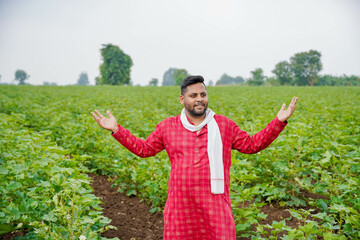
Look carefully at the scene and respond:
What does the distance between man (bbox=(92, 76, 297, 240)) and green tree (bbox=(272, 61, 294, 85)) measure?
6902 cm

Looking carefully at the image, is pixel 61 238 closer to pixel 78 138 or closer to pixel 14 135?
pixel 14 135

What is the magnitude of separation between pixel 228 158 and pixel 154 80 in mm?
95499

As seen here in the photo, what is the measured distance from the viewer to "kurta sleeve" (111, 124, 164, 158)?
87.7 inches

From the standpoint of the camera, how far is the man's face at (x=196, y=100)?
6.95 ft

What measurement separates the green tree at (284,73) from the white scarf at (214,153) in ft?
227

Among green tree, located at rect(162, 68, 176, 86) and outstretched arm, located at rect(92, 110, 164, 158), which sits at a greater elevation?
green tree, located at rect(162, 68, 176, 86)

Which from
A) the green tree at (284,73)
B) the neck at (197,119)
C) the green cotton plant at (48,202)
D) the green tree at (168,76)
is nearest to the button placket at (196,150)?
the neck at (197,119)

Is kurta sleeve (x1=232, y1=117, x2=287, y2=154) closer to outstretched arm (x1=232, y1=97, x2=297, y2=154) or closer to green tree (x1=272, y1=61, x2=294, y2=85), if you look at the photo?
outstretched arm (x1=232, y1=97, x2=297, y2=154)

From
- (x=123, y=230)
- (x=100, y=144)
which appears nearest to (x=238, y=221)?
(x=123, y=230)

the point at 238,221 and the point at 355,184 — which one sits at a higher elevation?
the point at 355,184

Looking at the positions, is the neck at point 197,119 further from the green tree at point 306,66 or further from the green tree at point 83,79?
the green tree at point 83,79

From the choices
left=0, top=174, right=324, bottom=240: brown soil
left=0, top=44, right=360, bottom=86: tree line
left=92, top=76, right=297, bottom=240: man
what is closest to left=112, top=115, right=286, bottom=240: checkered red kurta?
left=92, top=76, right=297, bottom=240: man

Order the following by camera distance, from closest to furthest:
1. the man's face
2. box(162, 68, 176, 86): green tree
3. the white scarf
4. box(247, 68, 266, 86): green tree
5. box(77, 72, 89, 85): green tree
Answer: the white scarf, the man's face, box(247, 68, 266, 86): green tree, box(77, 72, 89, 85): green tree, box(162, 68, 176, 86): green tree

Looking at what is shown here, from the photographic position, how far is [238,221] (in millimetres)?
3059
